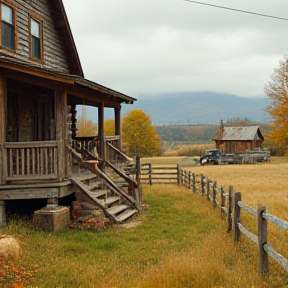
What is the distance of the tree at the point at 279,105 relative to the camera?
3806 cm

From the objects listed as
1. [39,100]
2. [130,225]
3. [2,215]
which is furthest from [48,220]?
[39,100]

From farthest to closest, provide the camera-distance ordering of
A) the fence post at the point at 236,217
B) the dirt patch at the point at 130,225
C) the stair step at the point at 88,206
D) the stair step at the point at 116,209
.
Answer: the stair step at the point at 116,209 < the stair step at the point at 88,206 < the dirt patch at the point at 130,225 < the fence post at the point at 236,217

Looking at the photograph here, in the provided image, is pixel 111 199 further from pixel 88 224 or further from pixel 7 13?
pixel 7 13

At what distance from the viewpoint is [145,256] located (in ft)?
26.0

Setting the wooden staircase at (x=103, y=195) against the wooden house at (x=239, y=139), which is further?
the wooden house at (x=239, y=139)

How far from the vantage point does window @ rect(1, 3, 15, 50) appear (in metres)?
11.7

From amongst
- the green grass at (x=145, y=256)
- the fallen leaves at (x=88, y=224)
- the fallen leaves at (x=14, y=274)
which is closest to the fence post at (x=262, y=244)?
the green grass at (x=145, y=256)

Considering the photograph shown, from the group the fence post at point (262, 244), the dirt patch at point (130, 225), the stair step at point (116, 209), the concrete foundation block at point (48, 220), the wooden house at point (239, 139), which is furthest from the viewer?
the wooden house at point (239, 139)

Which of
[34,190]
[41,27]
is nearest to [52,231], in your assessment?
[34,190]

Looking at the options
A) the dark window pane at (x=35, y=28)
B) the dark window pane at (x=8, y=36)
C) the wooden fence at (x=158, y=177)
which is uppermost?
the dark window pane at (x=35, y=28)

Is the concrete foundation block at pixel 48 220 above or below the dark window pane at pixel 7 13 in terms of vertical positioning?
below

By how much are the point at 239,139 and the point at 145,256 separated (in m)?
48.7

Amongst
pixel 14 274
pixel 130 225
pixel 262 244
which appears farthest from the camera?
pixel 130 225

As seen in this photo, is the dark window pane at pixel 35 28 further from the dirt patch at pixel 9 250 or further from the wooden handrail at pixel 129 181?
the dirt patch at pixel 9 250
